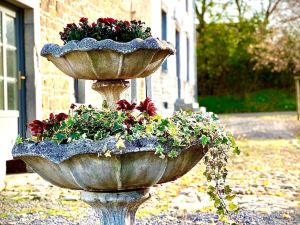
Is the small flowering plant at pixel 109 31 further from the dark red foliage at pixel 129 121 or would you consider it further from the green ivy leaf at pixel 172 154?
the green ivy leaf at pixel 172 154

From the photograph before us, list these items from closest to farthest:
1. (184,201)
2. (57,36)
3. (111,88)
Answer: (111,88) < (184,201) < (57,36)

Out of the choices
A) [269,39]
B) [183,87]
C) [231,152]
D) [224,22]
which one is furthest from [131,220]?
[224,22]

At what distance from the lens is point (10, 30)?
783 centimetres

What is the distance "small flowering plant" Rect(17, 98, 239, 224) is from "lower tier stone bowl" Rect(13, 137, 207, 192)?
55mm

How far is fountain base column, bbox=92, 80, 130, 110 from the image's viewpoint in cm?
363

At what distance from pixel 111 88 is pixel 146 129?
68cm

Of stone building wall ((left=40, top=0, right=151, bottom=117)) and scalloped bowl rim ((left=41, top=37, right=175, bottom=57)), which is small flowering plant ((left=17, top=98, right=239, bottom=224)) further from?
stone building wall ((left=40, top=0, right=151, bottom=117))

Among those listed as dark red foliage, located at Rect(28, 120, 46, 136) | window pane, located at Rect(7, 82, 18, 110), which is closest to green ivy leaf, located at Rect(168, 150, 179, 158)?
dark red foliage, located at Rect(28, 120, 46, 136)

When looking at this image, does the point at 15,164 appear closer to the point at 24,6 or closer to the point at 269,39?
the point at 24,6

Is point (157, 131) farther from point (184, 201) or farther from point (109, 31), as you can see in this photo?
point (184, 201)

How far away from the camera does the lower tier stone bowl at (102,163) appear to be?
291 cm

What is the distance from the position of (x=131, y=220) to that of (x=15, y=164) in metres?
5.04

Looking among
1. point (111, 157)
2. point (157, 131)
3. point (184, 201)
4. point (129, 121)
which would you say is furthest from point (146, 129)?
point (184, 201)

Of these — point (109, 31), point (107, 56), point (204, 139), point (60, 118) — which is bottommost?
point (204, 139)
